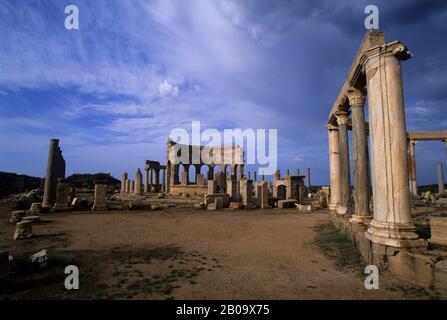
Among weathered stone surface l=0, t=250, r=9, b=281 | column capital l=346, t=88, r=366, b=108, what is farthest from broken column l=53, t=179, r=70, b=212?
column capital l=346, t=88, r=366, b=108

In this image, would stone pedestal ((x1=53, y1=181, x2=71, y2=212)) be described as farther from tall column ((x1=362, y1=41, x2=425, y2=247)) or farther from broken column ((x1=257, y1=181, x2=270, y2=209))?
tall column ((x1=362, y1=41, x2=425, y2=247))

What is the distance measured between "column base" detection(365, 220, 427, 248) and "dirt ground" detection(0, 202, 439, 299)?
0.65 metres

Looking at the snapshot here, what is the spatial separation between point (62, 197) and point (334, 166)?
1628 centimetres

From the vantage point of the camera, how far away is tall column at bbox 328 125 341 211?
36.5 feet

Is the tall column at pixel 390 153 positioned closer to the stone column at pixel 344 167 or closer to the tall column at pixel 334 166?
the stone column at pixel 344 167

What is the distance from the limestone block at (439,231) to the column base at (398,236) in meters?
0.90

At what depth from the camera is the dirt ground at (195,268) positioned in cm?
380

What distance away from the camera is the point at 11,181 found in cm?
2938

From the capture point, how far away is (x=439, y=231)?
→ 5211 mm

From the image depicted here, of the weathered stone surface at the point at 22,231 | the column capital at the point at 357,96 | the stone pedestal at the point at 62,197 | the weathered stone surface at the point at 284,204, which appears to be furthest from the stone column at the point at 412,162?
the stone pedestal at the point at 62,197
